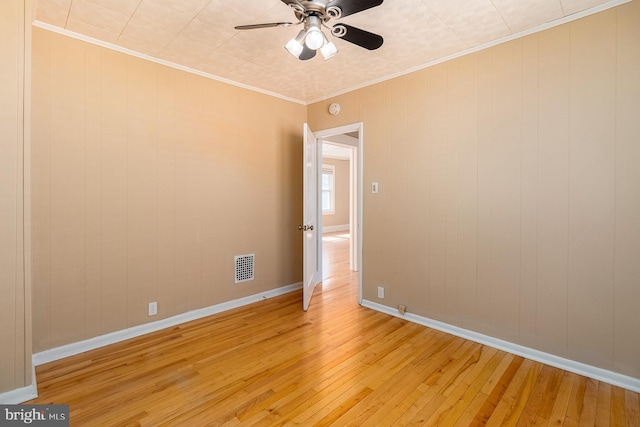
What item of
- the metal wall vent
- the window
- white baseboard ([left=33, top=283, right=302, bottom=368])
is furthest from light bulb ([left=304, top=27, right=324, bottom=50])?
the window

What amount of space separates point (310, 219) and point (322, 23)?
223cm

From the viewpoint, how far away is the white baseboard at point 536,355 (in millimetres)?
2021

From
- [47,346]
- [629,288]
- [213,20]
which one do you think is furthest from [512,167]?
[47,346]

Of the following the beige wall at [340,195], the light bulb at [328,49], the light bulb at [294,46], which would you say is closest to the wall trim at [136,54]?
the light bulb at [294,46]

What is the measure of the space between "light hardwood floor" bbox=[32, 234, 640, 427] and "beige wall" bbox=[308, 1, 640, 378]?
1.25 ft

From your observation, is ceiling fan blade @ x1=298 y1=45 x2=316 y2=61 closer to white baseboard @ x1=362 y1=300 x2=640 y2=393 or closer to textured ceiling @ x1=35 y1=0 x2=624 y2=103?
textured ceiling @ x1=35 y1=0 x2=624 y2=103

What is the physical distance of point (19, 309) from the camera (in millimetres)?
1828

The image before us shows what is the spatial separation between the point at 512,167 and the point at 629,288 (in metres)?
1.11

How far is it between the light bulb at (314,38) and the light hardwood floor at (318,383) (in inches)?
87.9

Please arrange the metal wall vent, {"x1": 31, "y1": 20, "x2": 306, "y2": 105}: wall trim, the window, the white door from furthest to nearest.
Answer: the window, the metal wall vent, the white door, {"x1": 31, "y1": 20, "x2": 306, "y2": 105}: wall trim

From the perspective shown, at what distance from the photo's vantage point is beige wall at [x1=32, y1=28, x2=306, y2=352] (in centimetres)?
233

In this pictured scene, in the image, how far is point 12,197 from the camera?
179 centimetres

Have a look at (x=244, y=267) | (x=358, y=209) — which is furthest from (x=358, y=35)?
(x=244, y=267)

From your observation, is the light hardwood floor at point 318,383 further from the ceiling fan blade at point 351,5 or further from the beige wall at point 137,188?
the ceiling fan blade at point 351,5
